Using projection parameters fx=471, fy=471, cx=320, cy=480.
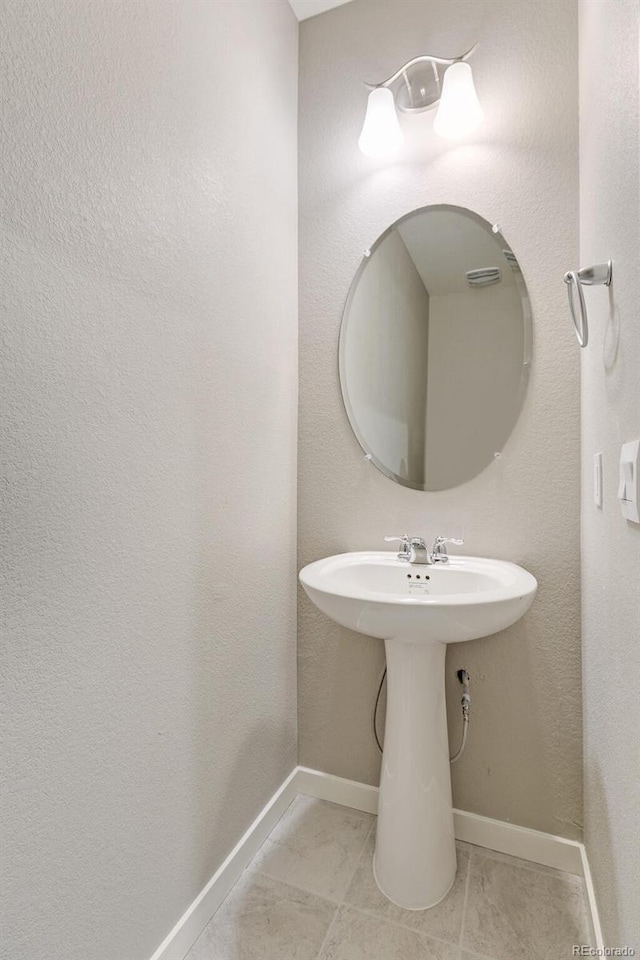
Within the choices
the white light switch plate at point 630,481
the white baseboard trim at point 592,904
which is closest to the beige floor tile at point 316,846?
the white baseboard trim at point 592,904

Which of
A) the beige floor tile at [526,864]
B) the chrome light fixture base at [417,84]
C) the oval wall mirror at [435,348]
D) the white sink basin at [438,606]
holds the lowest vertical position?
the beige floor tile at [526,864]

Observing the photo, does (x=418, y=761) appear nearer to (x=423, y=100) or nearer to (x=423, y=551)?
(x=423, y=551)

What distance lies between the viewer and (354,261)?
1.53m

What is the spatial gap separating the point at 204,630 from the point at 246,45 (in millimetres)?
1570

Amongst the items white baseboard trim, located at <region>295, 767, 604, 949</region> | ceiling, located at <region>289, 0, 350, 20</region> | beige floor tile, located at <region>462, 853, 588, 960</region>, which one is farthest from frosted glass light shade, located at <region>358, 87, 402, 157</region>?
beige floor tile, located at <region>462, 853, 588, 960</region>

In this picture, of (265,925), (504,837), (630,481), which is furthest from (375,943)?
(630,481)

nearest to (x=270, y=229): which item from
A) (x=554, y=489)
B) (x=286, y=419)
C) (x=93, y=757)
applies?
(x=286, y=419)

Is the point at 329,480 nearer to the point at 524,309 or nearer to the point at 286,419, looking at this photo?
the point at 286,419

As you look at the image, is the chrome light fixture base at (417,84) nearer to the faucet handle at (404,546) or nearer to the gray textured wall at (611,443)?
the gray textured wall at (611,443)

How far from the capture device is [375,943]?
3.56ft

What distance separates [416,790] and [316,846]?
41 cm

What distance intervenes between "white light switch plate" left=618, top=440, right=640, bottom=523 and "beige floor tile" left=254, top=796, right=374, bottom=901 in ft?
3.96

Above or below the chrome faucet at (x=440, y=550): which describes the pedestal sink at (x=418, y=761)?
below

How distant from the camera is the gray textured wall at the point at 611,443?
0.72 metres
